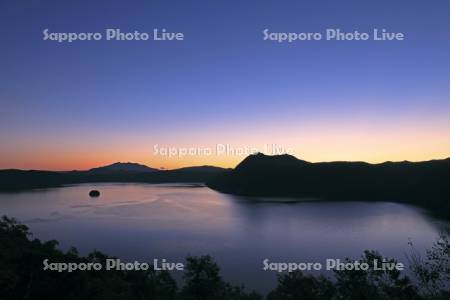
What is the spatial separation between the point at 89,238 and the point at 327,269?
171 ft

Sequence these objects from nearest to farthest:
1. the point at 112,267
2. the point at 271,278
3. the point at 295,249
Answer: the point at 112,267 < the point at 271,278 < the point at 295,249

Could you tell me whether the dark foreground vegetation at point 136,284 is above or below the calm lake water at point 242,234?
above

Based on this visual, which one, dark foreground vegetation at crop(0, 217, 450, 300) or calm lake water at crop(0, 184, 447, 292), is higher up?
dark foreground vegetation at crop(0, 217, 450, 300)

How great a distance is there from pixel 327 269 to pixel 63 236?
58.7 meters

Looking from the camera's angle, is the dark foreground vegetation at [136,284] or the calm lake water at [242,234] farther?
the calm lake water at [242,234]

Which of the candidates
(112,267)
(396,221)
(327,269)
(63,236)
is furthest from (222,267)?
(396,221)

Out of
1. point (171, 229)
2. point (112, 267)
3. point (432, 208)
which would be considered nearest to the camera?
point (112, 267)

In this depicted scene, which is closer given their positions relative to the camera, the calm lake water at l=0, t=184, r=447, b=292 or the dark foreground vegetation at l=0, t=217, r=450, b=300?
the dark foreground vegetation at l=0, t=217, r=450, b=300

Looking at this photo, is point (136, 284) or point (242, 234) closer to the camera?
point (136, 284)

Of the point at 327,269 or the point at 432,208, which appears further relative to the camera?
the point at 432,208

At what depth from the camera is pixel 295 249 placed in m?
68.6

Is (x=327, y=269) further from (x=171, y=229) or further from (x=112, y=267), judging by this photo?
(x=171, y=229)

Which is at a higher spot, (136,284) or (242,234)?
(136,284)

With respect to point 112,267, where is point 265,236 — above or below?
below
